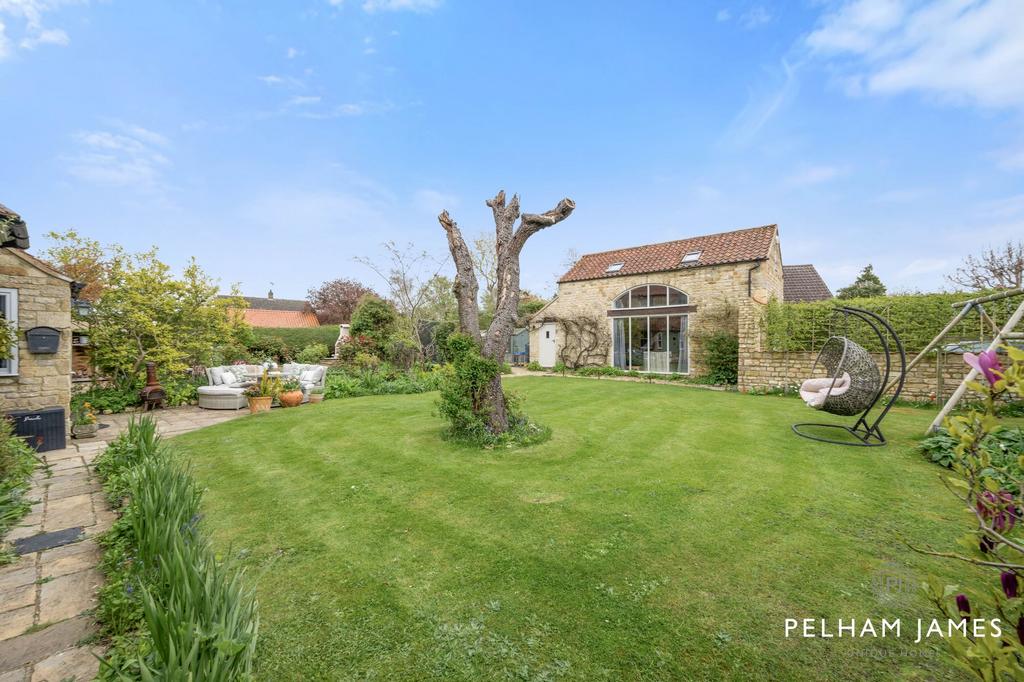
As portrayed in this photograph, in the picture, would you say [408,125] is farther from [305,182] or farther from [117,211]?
[117,211]

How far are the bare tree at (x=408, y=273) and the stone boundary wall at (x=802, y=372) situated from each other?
38.0 ft

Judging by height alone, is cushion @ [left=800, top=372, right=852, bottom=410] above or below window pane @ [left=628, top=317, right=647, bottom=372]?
below

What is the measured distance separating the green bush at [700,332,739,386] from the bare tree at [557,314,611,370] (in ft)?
14.3

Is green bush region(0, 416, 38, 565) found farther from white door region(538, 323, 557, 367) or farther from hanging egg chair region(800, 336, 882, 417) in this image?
white door region(538, 323, 557, 367)

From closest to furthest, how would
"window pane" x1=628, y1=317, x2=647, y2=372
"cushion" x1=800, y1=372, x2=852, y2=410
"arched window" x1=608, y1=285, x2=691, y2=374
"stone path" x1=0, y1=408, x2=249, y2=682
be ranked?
"stone path" x1=0, y1=408, x2=249, y2=682 → "cushion" x1=800, y1=372, x2=852, y2=410 → "arched window" x1=608, y1=285, x2=691, y2=374 → "window pane" x1=628, y1=317, x2=647, y2=372

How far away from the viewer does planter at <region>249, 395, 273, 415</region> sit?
9.45 meters

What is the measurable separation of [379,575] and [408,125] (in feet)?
48.3

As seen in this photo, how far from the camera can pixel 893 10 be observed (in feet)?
23.1

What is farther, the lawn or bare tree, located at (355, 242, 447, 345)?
bare tree, located at (355, 242, 447, 345)

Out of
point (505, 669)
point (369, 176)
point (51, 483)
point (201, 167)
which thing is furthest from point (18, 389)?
Result: point (369, 176)

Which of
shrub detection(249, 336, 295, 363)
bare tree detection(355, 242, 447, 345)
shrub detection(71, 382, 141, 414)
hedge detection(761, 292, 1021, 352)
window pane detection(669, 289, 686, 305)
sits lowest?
shrub detection(71, 382, 141, 414)

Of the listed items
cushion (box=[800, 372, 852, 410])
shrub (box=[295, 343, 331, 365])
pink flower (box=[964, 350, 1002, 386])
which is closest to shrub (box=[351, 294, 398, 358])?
shrub (box=[295, 343, 331, 365])

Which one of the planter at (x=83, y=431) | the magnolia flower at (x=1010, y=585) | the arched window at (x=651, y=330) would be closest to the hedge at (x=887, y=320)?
the arched window at (x=651, y=330)

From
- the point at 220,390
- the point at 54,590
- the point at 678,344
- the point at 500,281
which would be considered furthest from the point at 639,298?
the point at 54,590
